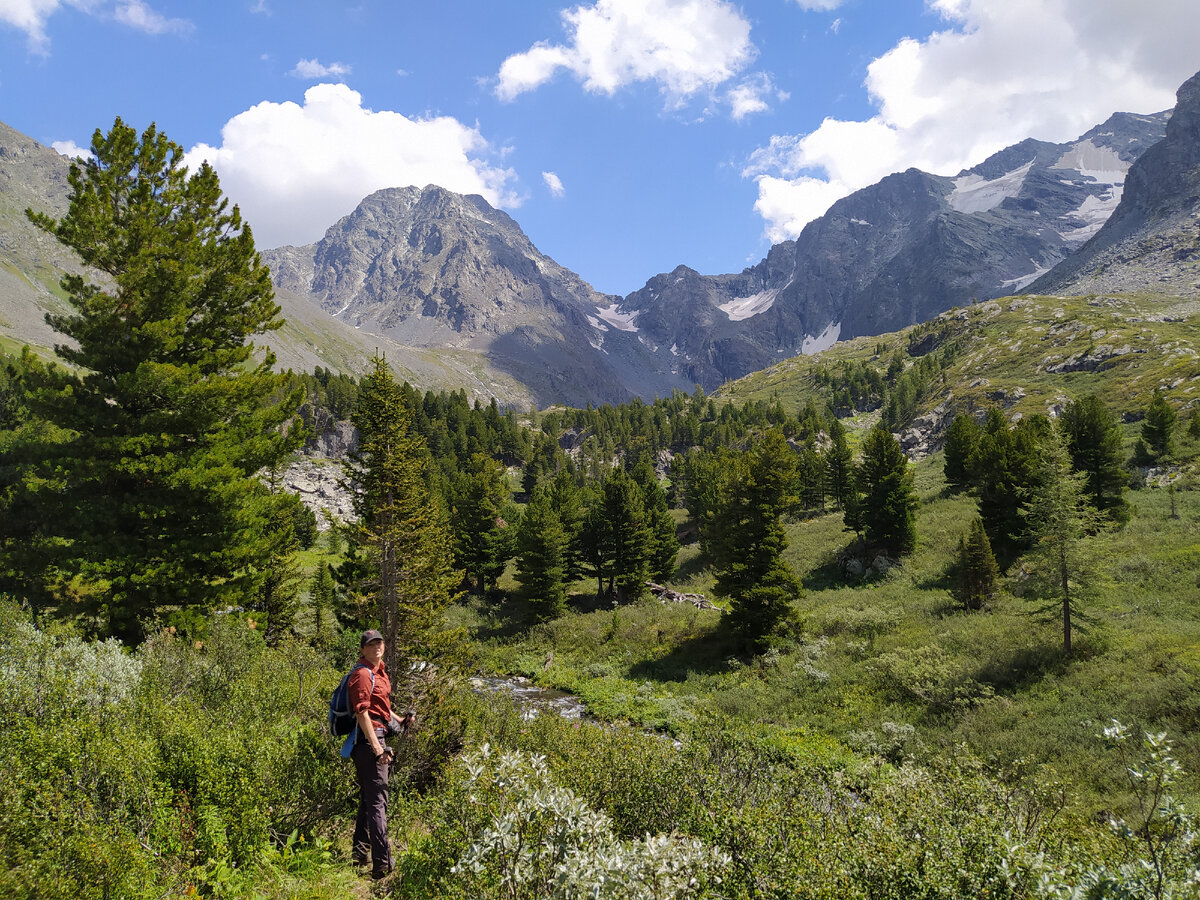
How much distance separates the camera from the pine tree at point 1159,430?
51250mm

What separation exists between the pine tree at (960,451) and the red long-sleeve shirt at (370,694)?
65474 mm

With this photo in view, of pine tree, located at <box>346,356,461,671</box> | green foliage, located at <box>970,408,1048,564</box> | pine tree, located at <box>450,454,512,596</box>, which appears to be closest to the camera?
pine tree, located at <box>346,356,461,671</box>

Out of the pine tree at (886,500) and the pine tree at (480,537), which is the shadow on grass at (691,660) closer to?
the pine tree at (886,500)

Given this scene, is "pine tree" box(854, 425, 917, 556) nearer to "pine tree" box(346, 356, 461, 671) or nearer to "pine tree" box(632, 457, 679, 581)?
"pine tree" box(632, 457, 679, 581)

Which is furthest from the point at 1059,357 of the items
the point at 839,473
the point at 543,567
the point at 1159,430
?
the point at 543,567

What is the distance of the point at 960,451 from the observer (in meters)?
60.1

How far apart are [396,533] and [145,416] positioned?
7.45 metres

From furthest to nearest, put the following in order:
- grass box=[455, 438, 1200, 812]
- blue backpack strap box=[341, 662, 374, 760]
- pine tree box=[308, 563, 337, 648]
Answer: pine tree box=[308, 563, 337, 648]
grass box=[455, 438, 1200, 812]
blue backpack strap box=[341, 662, 374, 760]

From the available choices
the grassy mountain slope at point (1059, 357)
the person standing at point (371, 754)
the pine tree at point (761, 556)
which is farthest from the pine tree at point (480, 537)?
the grassy mountain slope at point (1059, 357)

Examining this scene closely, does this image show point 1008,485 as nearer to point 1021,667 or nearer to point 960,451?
point 1021,667

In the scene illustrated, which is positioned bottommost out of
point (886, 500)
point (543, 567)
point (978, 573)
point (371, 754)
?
point (978, 573)

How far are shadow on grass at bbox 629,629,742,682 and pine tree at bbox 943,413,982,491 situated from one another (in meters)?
39.3

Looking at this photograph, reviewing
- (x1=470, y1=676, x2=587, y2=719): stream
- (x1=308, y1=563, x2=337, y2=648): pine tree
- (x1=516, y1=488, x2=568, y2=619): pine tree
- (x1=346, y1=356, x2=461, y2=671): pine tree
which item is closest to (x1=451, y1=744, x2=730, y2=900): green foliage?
(x1=346, y1=356, x2=461, y2=671): pine tree

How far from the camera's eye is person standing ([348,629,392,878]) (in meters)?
6.98
